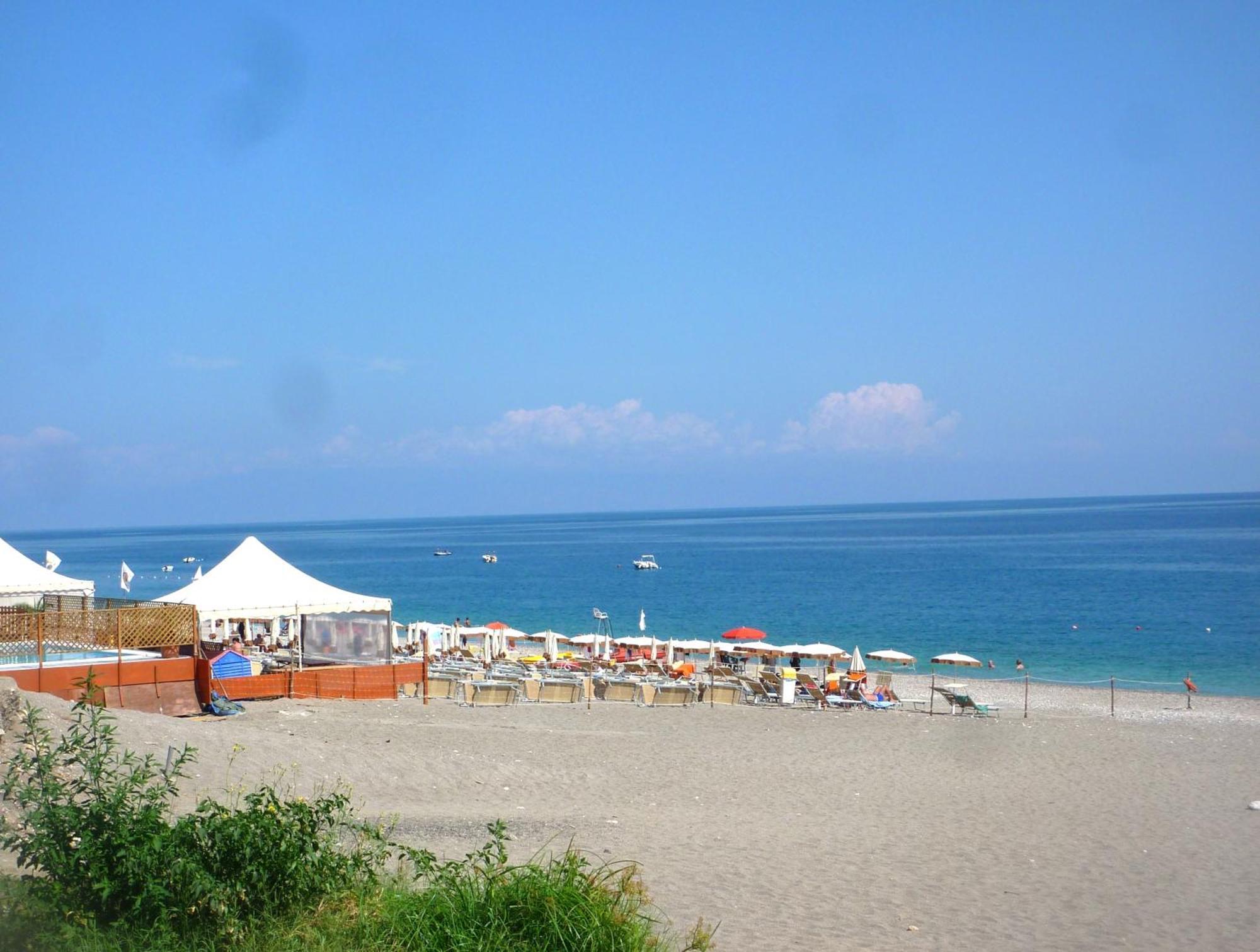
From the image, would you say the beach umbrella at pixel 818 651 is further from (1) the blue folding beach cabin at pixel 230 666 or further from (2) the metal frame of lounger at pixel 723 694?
(1) the blue folding beach cabin at pixel 230 666

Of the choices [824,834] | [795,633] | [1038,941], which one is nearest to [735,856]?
[824,834]

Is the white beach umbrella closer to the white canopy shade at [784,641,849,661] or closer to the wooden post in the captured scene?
the white canopy shade at [784,641,849,661]

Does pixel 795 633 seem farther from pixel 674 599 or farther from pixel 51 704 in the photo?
pixel 51 704

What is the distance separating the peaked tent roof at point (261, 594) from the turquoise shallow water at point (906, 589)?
2130cm

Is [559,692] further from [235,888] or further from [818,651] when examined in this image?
[235,888]

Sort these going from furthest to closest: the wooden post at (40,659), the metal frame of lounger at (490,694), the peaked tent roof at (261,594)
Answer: the metal frame of lounger at (490,694) → the peaked tent roof at (261,594) → the wooden post at (40,659)

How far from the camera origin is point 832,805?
38.2 ft

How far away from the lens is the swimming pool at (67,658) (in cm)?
1365

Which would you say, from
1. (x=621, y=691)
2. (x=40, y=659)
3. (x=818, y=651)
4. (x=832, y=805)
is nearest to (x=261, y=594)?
(x=40, y=659)

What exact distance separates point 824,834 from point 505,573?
83.9m

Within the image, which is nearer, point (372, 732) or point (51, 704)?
point (51, 704)

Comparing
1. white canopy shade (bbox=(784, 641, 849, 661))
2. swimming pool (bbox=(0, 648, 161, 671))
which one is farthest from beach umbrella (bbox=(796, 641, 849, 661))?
swimming pool (bbox=(0, 648, 161, 671))

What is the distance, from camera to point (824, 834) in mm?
10094

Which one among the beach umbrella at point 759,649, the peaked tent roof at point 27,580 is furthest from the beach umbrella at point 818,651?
the peaked tent roof at point 27,580
